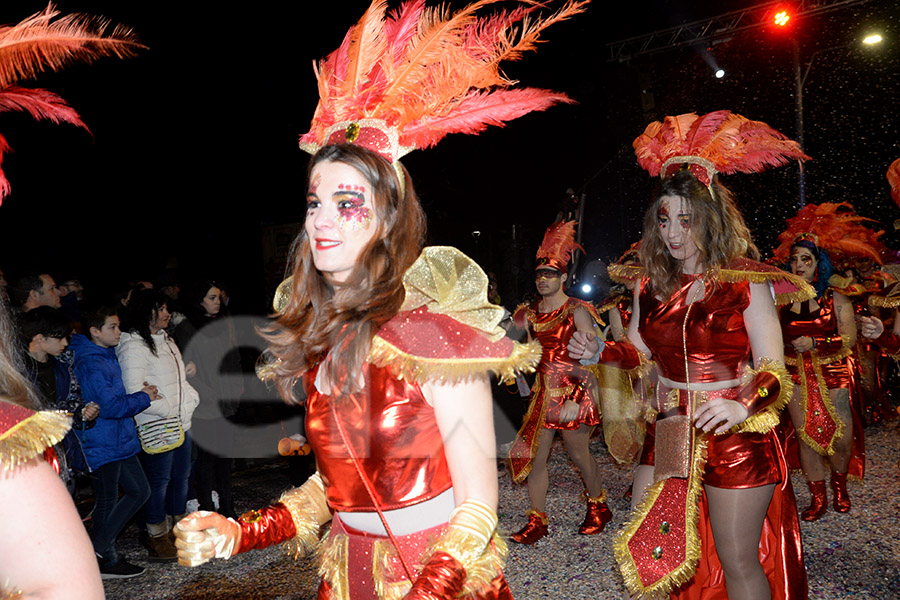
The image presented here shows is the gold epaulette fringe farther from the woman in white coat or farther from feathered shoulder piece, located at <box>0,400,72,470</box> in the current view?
A: the woman in white coat

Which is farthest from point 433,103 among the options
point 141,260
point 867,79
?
point 867,79

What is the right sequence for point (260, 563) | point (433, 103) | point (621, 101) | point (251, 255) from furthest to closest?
1. point (621, 101)
2. point (251, 255)
3. point (260, 563)
4. point (433, 103)

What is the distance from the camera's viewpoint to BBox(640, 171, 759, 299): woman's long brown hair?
10.6ft

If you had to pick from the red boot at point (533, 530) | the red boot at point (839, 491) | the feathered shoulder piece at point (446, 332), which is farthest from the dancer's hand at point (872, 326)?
the feathered shoulder piece at point (446, 332)

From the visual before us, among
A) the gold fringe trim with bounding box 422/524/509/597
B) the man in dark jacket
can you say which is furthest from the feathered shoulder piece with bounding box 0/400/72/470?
the man in dark jacket

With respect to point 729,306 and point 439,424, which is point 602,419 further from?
point 439,424

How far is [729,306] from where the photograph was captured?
305 centimetres

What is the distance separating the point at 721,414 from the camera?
2.64 meters

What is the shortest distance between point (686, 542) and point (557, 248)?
3.23 m

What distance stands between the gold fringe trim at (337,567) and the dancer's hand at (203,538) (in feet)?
0.80

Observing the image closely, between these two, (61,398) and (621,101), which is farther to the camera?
(621,101)

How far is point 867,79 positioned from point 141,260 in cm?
1288

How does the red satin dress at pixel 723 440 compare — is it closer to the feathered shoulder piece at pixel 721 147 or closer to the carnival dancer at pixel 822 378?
the feathered shoulder piece at pixel 721 147

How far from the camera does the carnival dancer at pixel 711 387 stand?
2.83 metres
